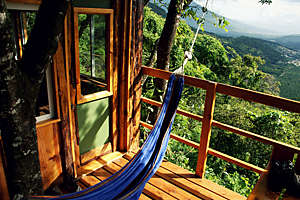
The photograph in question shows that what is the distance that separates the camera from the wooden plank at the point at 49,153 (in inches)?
87.4

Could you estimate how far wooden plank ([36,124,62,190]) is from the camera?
222cm

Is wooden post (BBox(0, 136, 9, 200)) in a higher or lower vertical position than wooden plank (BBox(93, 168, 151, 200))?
higher

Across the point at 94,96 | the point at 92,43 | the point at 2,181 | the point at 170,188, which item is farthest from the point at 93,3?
the point at 170,188

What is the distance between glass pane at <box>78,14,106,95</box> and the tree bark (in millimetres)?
1240

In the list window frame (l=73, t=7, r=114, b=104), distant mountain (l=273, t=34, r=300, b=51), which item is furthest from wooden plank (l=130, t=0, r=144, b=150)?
distant mountain (l=273, t=34, r=300, b=51)

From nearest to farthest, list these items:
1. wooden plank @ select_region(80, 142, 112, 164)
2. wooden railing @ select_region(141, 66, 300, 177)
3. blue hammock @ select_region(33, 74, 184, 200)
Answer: blue hammock @ select_region(33, 74, 184, 200) < wooden railing @ select_region(141, 66, 300, 177) < wooden plank @ select_region(80, 142, 112, 164)

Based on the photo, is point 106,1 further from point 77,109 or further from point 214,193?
point 214,193

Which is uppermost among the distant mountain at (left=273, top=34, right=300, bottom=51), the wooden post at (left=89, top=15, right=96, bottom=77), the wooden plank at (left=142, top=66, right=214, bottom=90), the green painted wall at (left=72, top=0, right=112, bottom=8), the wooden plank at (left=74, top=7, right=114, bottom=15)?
the distant mountain at (left=273, top=34, right=300, bottom=51)

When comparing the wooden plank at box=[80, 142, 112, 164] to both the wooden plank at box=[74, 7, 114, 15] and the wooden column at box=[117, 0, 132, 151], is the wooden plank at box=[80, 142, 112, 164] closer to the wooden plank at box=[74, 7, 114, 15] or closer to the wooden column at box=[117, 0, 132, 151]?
the wooden column at box=[117, 0, 132, 151]

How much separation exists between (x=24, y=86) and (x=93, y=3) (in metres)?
1.48

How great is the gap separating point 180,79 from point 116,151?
143cm

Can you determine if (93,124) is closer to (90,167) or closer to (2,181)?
(90,167)

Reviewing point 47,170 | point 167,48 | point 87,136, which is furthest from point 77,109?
point 167,48

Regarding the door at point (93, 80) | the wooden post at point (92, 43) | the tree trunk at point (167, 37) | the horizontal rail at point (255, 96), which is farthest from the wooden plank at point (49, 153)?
the tree trunk at point (167, 37)
